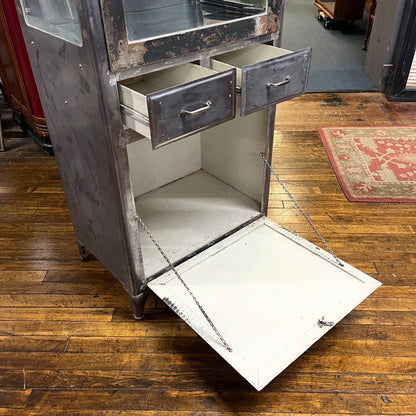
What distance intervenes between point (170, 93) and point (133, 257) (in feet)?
1.92

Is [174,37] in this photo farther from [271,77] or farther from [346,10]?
[346,10]

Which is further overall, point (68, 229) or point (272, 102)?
point (68, 229)

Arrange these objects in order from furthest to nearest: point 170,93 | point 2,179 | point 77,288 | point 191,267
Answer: point 2,179
point 77,288
point 191,267
point 170,93

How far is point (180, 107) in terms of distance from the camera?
1088 mm

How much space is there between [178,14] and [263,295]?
1.00 metres

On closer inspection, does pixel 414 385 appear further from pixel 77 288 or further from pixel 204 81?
pixel 77 288

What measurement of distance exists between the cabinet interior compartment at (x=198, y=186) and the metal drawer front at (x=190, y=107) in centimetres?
44

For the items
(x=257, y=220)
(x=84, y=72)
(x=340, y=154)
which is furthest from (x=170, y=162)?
(x=340, y=154)

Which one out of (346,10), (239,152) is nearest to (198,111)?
(239,152)

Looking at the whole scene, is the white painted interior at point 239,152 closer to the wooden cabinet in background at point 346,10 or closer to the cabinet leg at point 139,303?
the cabinet leg at point 139,303

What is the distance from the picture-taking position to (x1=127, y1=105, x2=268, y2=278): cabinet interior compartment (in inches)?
65.7

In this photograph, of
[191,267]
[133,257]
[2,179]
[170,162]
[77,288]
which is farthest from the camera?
[2,179]

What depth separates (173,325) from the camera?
157cm

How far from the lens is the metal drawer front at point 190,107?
1.05 m
